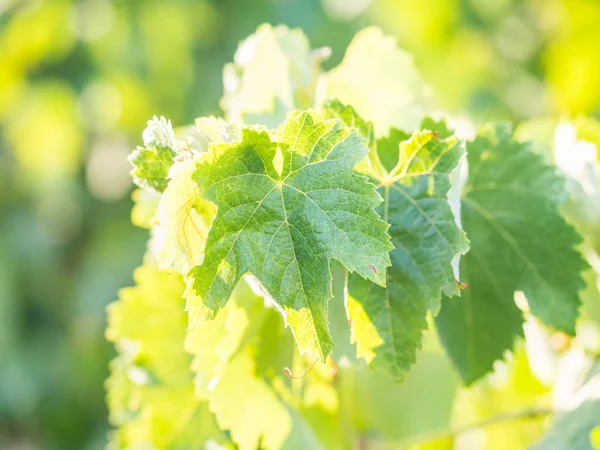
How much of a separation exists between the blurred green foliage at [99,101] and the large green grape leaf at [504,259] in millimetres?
1613

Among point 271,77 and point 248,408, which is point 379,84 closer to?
point 271,77

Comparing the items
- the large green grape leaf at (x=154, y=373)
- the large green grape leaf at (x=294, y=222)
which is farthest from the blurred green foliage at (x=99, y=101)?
the large green grape leaf at (x=294, y=222)

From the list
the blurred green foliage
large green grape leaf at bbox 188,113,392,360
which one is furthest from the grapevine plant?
the blurred green foliage

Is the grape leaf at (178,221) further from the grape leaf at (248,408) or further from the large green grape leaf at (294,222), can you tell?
the grape leaf at (248,408)

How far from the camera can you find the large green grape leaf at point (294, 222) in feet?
1.65

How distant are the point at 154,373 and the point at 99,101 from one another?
200 centimetres

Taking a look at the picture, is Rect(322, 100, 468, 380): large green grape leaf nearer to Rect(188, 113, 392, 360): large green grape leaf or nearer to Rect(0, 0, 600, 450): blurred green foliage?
Rect(188, 113, 392, 360): large green grape leaf

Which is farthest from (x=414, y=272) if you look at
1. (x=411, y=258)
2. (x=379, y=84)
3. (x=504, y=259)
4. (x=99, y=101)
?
(x=99, y=101)

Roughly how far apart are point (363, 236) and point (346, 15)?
205 centimetres

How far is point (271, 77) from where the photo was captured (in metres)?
0.70

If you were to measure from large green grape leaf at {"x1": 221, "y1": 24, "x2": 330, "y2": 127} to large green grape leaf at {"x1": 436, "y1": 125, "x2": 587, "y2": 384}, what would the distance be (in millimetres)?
170

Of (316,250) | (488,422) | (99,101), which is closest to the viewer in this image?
(316,250)

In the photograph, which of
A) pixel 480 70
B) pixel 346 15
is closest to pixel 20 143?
pixel 346 15

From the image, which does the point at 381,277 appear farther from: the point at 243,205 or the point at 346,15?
the point at 346,15
